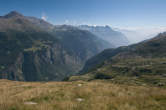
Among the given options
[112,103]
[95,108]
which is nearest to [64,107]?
[95,108]

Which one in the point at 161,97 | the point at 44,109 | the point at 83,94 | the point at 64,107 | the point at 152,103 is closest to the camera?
the point at 44,109

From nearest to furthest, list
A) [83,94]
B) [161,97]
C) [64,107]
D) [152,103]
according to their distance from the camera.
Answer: [64,107] → [152,103] → [161,97] → [83,94]

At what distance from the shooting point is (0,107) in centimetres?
850

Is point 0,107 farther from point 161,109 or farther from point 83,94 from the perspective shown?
point 161,109

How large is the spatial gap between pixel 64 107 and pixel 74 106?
2.12ft

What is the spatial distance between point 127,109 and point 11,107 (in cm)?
730

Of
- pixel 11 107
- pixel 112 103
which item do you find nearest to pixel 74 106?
pixel 112 103

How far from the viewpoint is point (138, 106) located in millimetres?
9023

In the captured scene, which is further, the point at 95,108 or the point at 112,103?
the point at 112,103

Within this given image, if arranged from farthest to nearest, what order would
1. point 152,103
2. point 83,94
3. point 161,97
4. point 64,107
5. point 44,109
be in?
point 83,94 → point 161,97 → point 152,103 → point 64,107 → point 44,109

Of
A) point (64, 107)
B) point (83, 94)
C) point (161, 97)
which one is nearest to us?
point (64, 107)

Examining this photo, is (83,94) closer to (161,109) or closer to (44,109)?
(44,109)

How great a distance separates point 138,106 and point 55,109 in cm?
546

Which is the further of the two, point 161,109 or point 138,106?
point 138,106
